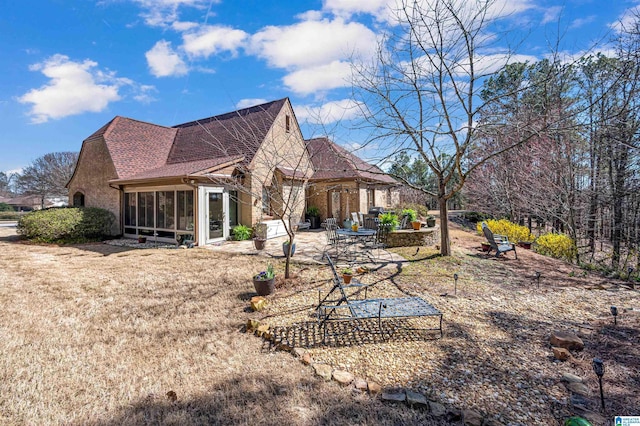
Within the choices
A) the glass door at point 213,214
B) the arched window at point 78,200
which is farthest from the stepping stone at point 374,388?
the arched window at point 78,200

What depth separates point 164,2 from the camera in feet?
26.0

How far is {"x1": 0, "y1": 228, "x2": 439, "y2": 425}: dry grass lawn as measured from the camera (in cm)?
260

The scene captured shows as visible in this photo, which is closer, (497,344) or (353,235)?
(497,344)

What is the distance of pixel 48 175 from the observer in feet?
126

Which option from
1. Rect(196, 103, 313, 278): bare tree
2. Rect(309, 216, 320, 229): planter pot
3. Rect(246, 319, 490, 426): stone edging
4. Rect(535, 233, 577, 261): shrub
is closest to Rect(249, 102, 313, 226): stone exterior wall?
Rect(196, 103, 313, 278): bare tree

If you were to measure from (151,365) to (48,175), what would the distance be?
50579mm

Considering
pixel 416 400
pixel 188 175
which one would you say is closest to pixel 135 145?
pixel 188 175

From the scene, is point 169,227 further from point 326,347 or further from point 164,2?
point 326,347

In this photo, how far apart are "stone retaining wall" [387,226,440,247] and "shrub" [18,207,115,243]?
14.6 m

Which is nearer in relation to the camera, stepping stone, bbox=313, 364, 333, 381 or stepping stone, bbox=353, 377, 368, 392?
stepping stone, bbox=353, 377, 368, 392

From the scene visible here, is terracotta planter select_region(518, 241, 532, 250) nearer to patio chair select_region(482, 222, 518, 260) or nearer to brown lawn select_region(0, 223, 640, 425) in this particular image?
patio chair select_region(482, 222, 518, 260)

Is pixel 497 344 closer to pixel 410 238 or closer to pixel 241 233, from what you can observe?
pixel 410 238


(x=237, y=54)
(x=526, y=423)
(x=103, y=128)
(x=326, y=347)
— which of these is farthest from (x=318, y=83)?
(x=103, y=128)

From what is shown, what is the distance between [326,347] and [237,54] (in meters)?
10.3
